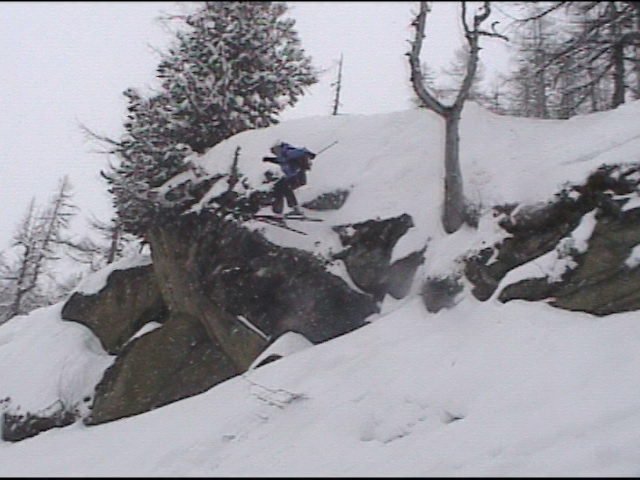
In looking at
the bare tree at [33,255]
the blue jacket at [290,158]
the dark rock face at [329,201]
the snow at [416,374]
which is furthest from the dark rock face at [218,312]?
the bare tree at [33,255]

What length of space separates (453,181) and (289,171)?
3.12 m

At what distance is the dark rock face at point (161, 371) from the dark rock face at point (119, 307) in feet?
3.55

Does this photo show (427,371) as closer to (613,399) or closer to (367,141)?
(613,399)

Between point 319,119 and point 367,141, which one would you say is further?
point 319,119

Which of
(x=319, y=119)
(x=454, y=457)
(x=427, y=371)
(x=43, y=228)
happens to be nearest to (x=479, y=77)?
(x=319, y=119)

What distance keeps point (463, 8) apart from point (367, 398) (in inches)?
257

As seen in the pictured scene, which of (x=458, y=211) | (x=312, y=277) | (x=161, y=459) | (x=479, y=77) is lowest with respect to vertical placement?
(x=161, y=459)

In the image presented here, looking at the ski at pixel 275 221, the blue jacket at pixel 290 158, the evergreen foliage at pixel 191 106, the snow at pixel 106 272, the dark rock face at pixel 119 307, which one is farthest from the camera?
the snow at pixel 106 272

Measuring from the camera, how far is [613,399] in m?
6.61

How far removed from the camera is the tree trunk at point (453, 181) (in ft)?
35.1

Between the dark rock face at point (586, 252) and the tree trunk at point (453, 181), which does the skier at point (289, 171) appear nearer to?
the tree trunk at point (453, 181)

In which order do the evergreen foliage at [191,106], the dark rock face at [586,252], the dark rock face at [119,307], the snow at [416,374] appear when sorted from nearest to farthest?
1. the snow at [416,374]
2. the dark rock face at [586,252]
3. the evergreen foliage at [191,106]
4. the dark rock face at [119,307]

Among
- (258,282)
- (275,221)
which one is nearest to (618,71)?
(275,221)

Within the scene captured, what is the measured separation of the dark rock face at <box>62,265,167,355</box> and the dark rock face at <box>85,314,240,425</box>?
3.55 feet
